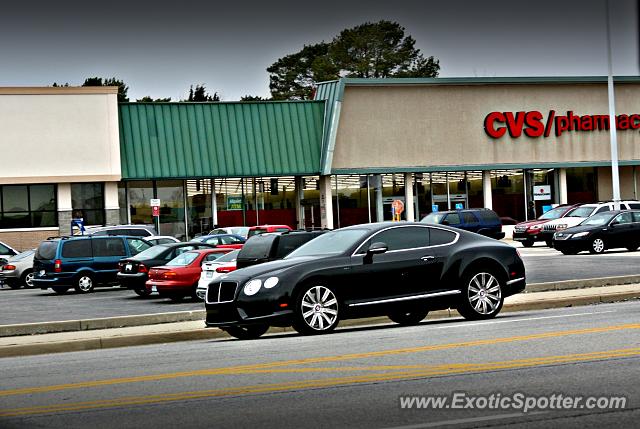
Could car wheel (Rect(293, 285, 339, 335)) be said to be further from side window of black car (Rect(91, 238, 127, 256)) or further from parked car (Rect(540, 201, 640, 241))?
parked car (Rect(540, 201, 640, 241))

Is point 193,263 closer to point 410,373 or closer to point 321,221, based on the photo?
point 410,373

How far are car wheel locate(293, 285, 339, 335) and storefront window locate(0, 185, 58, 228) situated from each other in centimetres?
4101

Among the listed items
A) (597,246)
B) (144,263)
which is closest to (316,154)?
(597,246)

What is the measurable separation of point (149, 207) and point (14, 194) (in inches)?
282

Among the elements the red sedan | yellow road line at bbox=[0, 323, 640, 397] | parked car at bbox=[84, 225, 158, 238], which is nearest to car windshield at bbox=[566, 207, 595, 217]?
parked car at bbox=[84, 225, 158, 238]

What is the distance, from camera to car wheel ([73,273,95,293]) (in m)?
34.1

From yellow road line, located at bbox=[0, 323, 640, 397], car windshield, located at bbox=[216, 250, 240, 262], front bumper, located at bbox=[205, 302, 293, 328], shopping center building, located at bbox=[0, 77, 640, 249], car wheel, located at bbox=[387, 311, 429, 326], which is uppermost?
shopping center building, located at bbox=[0, 77, 640, 249]

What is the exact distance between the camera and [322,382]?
10.8 meters

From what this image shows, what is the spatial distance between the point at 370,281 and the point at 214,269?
29.9 feet

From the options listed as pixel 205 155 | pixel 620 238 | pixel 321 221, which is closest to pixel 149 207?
pixel 205 155

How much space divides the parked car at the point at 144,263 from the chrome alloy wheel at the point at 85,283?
320cm

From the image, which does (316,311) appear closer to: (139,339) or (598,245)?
(139,339)

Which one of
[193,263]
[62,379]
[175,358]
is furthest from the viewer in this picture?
[193,263]

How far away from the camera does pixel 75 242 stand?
114ft
